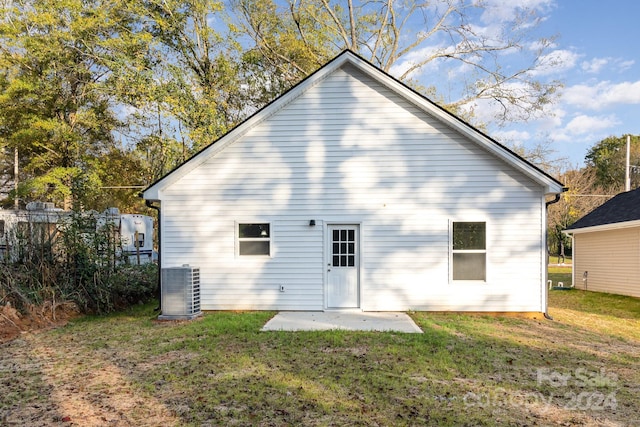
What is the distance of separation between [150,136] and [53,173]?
5.26 meters

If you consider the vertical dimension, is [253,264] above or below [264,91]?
below

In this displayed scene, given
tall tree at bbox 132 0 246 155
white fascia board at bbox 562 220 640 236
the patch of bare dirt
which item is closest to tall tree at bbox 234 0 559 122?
tall tree at bbox 132 0 246 155

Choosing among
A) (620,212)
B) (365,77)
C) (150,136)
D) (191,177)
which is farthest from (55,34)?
(620,212)

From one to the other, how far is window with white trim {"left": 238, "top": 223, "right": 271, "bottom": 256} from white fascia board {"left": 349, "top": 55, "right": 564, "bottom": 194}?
426cm

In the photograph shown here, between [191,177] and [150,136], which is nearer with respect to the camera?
[191,177]

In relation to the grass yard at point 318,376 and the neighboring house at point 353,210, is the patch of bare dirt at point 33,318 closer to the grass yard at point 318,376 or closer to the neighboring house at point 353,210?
the grass yard at point 318,376

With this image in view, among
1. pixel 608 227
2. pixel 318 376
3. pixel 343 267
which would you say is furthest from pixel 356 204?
pixel 608 227

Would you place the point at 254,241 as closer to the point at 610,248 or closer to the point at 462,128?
the point at 462,128

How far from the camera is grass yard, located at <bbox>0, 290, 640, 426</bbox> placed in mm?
3957

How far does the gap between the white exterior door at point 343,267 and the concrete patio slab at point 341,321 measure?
32 centimetres

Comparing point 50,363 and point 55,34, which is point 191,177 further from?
point 55,34

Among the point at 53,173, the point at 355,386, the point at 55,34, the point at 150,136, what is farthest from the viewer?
the point at 150,136

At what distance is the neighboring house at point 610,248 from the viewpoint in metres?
12.9

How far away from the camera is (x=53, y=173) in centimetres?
2120
